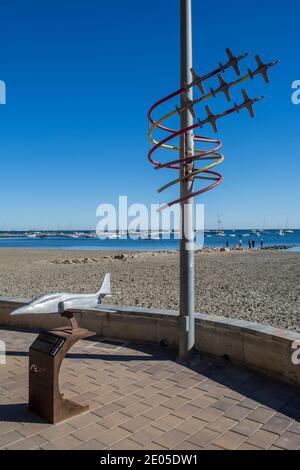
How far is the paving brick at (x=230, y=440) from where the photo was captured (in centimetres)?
329

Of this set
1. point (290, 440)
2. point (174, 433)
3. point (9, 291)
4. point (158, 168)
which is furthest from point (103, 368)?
point (9, 291)

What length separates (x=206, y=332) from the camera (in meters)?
5.53

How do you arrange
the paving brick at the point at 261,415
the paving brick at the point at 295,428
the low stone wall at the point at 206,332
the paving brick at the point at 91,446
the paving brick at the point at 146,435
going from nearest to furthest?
1. the paving brick at the point at 91,446
2. the paving brick at the point at 146,435
3. the paving brick at the point at 295,428
4. the paving brick at the point at 261,415
5. the low stone wall at the point at 206,332

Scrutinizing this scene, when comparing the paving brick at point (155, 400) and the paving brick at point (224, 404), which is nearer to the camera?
the paving brick at point (224, 404)

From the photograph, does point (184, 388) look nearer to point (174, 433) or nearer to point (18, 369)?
point (174, 433)

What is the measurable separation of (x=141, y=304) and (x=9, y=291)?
6655mm

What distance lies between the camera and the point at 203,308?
11492 millimetres

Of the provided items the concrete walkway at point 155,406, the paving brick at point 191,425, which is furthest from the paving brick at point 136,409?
the paving brick at point 191,425

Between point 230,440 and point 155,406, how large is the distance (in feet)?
3.03

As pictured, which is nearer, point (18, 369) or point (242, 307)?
point (18, 369)

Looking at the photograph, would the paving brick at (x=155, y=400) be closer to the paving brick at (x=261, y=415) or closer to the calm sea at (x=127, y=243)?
the paving brick at (x=261, y=415)

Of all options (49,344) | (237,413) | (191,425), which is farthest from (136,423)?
(49,344)

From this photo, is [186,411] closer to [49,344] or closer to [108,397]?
[108,397]

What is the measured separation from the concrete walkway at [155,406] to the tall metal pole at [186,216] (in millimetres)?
401
